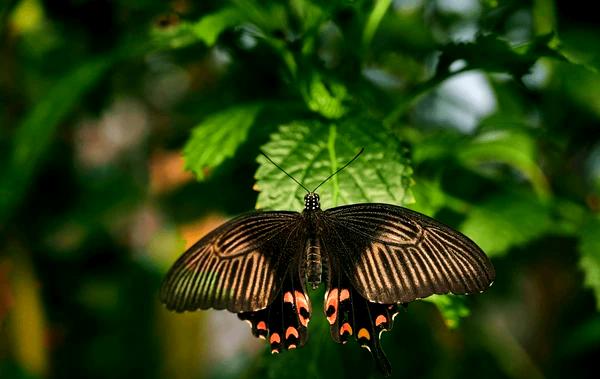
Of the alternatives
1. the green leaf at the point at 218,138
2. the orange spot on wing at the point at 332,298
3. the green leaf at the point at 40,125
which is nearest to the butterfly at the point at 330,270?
the orange spot on wing at the point at 332,298

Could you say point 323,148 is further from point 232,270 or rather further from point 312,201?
point 232,270

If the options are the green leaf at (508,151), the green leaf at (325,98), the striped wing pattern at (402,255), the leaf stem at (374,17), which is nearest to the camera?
the striped wing pattern at (402,255)

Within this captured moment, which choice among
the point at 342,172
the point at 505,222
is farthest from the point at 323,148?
the point at 505,222

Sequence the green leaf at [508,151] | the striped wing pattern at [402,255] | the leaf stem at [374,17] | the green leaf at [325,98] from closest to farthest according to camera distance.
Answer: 1. the striped wing pattern at [402,255]
2. the green leaf at [325,98]
3. the leaf stem at [374,17]
4. the green leaf at [508,151]

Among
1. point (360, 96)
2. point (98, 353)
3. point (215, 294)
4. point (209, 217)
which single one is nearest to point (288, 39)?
point (360, 96)

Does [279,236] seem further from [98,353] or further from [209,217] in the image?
[98,353]

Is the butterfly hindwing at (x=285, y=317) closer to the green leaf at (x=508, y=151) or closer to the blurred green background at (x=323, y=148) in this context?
the blurred green background at (x=323, y=148)

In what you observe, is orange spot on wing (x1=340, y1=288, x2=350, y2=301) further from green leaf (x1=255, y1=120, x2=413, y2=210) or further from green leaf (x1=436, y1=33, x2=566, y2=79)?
green leaf (x1=436, y1=33, x2=566, y2=79)
